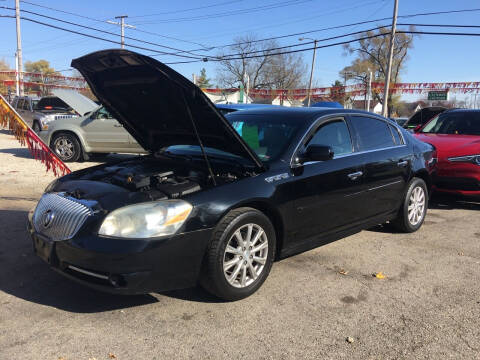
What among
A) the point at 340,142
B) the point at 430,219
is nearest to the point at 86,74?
the point at 340,142

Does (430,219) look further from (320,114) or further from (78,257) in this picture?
(78,257)

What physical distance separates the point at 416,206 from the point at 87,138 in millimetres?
8539

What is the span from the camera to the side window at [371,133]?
179 inches

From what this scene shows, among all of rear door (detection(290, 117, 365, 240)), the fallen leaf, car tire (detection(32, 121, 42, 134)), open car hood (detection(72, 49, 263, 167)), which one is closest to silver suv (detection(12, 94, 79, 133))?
car tire (detection(32, 121, 42, 134))

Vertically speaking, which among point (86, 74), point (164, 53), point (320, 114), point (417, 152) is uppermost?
point (164, 53)

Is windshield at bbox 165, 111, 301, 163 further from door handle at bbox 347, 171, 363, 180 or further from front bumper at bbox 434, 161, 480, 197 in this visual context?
front bumper at bbox 434, 161, 480, 197

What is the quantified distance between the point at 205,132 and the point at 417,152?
3150mm

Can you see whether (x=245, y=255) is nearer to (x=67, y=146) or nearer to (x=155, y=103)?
(x=155, y=103)

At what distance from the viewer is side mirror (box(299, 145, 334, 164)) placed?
12.0 ft

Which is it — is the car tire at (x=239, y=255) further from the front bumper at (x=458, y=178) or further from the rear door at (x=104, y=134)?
the rear door at (x=104, y=134)

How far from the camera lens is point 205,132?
369 cm

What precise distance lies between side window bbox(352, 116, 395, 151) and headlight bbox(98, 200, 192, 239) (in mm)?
2441

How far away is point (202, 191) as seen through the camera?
3.10 metres

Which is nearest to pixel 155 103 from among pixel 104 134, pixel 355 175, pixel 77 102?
pixel 355 175
